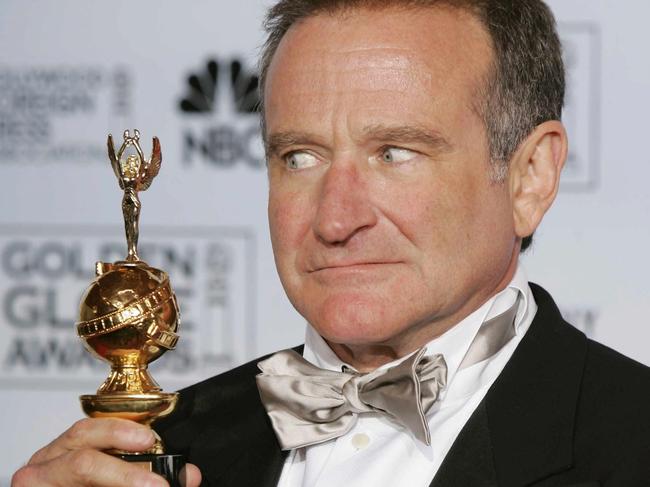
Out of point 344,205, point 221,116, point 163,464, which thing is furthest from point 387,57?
point 221,116

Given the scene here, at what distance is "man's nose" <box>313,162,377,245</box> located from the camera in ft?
6.55

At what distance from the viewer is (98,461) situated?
1.96 meters

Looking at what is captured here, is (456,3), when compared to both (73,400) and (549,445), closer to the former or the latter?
(549,445)

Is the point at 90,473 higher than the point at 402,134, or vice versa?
the point at 402,134

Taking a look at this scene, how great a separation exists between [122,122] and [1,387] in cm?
72

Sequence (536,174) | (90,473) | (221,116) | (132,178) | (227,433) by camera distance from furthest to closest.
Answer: (221,116) → (227,433) → (536,174) → (132,178) → (90,473)

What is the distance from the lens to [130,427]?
1.96m

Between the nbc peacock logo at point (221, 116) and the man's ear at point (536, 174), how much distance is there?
1.31 metres

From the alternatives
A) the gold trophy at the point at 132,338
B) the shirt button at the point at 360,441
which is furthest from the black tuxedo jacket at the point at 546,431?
the gold trophy at the point at 132,338

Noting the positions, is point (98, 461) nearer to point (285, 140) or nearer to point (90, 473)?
point (90, 473)

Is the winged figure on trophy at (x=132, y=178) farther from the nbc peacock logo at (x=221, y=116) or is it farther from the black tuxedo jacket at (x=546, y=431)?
the nbc peacock logo at (x=221, y=116)

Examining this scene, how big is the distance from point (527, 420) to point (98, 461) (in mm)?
615

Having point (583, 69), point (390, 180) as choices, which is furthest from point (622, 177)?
point (390, 180)

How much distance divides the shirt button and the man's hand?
25cm
